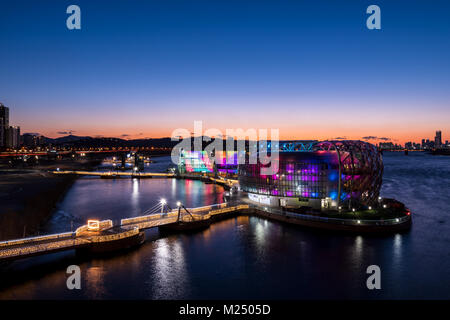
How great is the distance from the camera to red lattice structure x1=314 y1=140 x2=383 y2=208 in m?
45.7

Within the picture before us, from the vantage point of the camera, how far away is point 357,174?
46.0 meters

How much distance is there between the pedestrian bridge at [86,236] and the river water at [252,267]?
161 cm

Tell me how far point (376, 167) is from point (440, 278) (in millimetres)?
22940

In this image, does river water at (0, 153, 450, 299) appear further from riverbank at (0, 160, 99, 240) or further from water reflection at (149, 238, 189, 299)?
riverbank at (0, 160, 99, 240)

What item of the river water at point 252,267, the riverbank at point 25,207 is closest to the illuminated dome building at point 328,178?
the river water at point 252,267

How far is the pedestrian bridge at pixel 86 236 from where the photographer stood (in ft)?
89.0

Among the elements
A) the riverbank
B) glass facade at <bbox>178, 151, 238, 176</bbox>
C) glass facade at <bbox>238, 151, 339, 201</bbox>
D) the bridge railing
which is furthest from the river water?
glass facade at <bbox>178, 151, 238, 176</bbox>

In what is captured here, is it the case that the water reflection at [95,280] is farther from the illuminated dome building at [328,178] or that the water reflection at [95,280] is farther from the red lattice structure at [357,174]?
the red lattice structure at [357,174]

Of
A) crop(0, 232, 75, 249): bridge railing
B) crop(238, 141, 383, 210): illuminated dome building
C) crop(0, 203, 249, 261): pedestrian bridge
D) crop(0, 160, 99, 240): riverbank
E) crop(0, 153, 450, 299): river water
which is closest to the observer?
crop(0, 153, 450, 299): river water

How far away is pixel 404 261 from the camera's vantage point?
101ft

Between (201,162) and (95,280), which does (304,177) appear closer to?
(95,280)

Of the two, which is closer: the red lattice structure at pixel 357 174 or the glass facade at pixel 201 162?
the red lattice structure at pixel 357 174

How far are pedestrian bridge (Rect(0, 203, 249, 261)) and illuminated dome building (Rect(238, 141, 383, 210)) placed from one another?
12.9m
